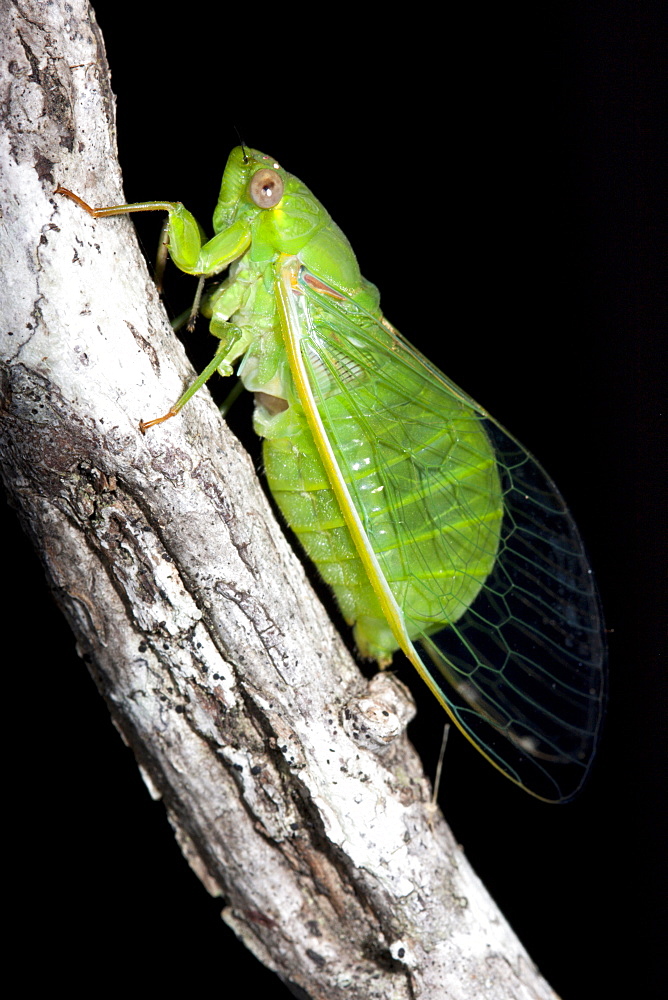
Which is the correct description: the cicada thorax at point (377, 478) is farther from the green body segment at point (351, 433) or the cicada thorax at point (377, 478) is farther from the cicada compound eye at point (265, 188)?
the cicada compound eye at point (265, 188)

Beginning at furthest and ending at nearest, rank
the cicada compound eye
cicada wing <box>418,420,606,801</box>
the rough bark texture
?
cicada wing <box>418,420,606,801</box> < the cicada compound eye < the rough bark texture

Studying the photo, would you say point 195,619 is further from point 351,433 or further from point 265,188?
point 265,188

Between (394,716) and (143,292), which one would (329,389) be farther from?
(394,716)

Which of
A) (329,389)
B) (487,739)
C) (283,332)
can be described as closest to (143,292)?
(283,332)

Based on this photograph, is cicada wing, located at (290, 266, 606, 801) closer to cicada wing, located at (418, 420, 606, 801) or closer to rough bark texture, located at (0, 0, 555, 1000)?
cicada wing, located at (418, 420, 606, 801)

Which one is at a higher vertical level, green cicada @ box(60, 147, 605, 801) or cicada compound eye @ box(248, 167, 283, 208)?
cicada compound eye @ box(248, 167, 283, 208)

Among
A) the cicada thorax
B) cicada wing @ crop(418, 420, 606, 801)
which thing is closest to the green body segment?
the cicada thorax

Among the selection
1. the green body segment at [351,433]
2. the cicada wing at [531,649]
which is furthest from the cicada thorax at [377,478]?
the cicada wing at [531,649]

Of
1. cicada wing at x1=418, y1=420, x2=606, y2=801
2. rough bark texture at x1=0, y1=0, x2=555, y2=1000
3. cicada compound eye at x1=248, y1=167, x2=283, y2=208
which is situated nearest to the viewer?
rough bark texture at x1=0, y1=0, x2=555, y2=1000
